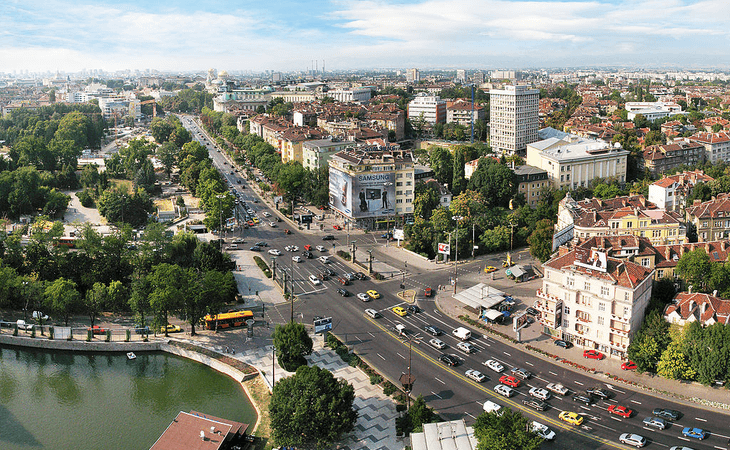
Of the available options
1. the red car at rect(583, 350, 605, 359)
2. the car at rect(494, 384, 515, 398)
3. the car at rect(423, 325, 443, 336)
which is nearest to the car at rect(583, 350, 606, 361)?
the red car at rect(583, 350, 605, 359)

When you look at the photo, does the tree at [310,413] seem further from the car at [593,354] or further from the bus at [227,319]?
the car at [593,354]

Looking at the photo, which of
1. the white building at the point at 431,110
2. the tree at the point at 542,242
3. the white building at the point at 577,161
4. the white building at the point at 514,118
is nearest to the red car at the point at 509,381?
the tree at the point at 542,242

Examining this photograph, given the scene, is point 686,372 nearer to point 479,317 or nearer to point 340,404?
point 479,317

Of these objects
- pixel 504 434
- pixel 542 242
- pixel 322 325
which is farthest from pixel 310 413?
pixel 542 242

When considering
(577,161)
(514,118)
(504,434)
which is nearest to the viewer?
(504,434)

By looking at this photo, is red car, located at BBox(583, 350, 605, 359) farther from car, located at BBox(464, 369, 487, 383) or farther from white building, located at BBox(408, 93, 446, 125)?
white building, located at BBox(408, 93, 446, 125)

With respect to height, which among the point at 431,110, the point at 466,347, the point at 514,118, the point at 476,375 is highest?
the point at 431,110

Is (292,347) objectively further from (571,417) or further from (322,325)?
(571,417)
